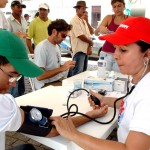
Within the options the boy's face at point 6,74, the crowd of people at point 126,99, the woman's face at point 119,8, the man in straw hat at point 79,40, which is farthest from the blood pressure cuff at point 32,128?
the man in straw hat at point 79,40

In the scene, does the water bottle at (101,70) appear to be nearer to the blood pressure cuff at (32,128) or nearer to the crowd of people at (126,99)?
the crowd of people at (126,99)

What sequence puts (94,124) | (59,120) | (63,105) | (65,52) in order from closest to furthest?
(59,120) < (94,124) < (63,105) < (65,52)

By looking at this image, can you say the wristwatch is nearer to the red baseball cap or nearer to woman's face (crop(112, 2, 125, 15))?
the red baseball cap

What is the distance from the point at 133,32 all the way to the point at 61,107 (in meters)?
0.70

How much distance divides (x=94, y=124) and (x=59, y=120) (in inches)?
8.6

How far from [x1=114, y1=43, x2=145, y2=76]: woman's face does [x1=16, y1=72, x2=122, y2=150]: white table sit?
0.34m

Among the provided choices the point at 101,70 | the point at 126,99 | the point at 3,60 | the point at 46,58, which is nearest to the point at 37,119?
the point at 3,60

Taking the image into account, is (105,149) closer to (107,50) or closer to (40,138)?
(40,138)

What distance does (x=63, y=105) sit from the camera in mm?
1388

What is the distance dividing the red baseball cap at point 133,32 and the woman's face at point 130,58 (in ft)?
0.10

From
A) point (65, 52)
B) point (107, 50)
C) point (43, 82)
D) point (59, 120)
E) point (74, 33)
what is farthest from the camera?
point (65, 52)

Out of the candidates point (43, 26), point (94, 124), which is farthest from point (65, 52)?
point (94, 124)

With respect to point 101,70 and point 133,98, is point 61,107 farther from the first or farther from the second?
point 101,70

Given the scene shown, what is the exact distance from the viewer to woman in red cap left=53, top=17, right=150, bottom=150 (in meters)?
0.76
